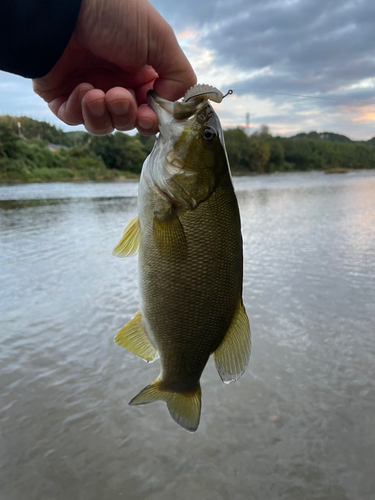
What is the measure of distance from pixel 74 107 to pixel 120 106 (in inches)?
17.6

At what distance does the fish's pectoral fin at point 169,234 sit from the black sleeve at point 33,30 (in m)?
0.91

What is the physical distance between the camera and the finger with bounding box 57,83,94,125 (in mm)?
1829

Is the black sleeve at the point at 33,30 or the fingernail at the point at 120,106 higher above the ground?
the black sleeve at the point at 33,30

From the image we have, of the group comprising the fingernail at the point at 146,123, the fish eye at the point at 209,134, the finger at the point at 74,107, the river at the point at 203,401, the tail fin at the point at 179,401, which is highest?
the finger at the point at 74,107

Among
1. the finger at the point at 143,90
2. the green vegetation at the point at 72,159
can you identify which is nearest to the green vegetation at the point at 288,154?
the green vegetation at the point at 72,159

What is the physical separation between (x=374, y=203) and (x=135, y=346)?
13.2 meters

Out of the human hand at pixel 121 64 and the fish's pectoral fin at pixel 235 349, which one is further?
the human hand at pixel 121 64

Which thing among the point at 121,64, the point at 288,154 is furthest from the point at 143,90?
the point at 288,154

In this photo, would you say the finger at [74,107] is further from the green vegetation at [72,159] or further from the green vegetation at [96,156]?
the green vegetation at [72,159]

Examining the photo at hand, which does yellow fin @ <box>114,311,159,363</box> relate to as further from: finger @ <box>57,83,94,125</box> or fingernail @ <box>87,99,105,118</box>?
finger @ <box>57,83,94,125</box>

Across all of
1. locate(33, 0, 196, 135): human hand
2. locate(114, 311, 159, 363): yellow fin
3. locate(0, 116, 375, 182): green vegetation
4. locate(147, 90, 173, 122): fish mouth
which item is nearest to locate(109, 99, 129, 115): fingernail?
locate(33, 0, 196, 135): human hand

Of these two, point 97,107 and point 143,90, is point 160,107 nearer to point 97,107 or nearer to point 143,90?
point 97,107

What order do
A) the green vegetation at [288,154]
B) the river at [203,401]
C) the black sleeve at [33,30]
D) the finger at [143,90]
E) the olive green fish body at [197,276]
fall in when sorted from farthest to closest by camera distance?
the green vegetation at [288,154]
the river at [203,401]
the finger at [143,90]
the black sleeve at [33,30]
the olive green fish body at [197,276]

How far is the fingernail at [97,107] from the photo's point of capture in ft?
5.31
